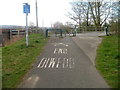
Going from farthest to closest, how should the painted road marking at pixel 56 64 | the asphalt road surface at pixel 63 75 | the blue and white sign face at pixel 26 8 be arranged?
the blue and white sign face at pixel 26 8 → the painted road marking at pixel 56 64 → the asphalt road surface at pixel 63 75

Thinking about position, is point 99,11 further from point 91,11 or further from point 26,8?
point 26,8

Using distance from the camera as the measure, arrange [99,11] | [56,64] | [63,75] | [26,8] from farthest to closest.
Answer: [99,11], [26,8], [56,64], [63,75]

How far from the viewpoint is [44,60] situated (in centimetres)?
1038

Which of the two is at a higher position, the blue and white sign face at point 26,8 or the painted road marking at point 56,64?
the blue and white sign face at point 26,8

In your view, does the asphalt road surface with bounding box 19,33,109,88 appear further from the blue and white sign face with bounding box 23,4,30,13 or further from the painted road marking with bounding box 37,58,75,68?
the blue and white sign face with bounding box 23,4,30,13

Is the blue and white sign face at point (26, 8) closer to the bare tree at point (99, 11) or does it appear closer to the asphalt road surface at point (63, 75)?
the asphalt road surface at point (63, 75)

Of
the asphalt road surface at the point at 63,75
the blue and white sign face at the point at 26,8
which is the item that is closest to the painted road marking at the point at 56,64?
the asphalt road surface at the point at 63,75

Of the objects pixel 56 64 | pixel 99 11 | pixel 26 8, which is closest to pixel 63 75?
pixel 56 64

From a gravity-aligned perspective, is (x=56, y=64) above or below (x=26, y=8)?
below

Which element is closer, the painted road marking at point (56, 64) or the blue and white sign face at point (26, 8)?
the painted road marking at point (56, 64)

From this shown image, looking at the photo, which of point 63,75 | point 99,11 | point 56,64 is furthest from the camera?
point 99,11

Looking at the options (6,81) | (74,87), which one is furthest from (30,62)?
(74,87)

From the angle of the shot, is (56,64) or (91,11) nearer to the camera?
(56,64)

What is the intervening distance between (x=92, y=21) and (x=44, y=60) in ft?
99.0
